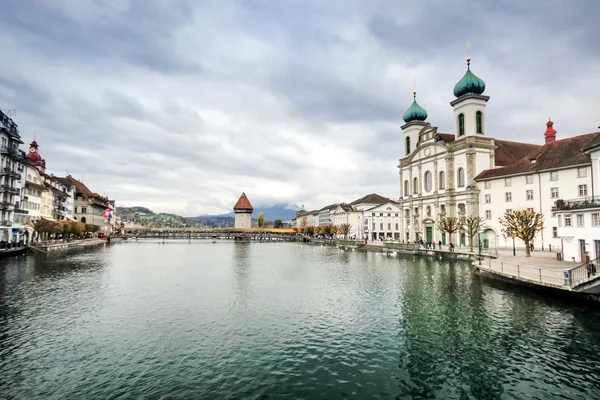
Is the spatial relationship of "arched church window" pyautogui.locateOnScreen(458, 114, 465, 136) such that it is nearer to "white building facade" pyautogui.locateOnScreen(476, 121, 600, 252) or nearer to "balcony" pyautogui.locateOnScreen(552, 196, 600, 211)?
"white building facade" pyautogui.locateOnScreen(476, 121, 600, 252)

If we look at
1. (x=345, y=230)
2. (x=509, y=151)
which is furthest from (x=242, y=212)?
(x=509, y=151)

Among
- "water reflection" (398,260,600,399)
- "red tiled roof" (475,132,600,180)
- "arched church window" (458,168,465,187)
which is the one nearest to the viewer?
"water reflection" (398,260,600,399)

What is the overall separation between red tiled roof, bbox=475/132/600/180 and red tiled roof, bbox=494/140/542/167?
44.7ft

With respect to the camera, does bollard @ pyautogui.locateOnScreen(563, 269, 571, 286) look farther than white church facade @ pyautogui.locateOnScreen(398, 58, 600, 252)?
No

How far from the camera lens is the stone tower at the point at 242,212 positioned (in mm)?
184500

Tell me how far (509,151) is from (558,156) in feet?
82.1

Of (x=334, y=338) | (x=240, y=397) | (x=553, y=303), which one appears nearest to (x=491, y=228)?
(x=553, y=303)

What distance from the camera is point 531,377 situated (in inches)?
521

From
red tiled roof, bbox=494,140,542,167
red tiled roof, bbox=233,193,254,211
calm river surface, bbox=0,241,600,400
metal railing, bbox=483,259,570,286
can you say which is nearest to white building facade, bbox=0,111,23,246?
calm river surface, bbox=0,241,600,400

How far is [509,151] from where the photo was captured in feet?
253

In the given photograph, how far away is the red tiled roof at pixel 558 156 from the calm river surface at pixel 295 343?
→ 3073 centimetres

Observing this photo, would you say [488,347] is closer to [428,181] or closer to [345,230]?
[428,181]

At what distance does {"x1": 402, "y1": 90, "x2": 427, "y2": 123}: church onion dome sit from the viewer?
94.8 metres

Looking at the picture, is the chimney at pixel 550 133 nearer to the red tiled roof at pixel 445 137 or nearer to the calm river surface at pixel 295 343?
the red tiled roof at pixel 445 137
